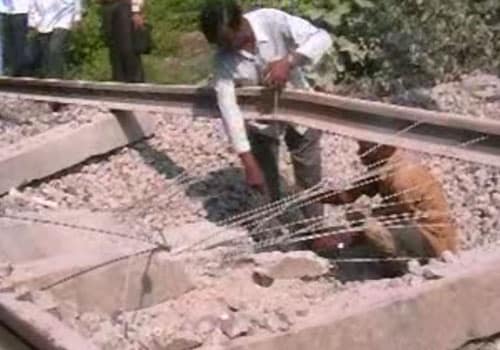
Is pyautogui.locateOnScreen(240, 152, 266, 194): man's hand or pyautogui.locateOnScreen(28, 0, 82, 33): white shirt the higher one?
pyautogui.locateOnScreen(28, 0, 82, 33): white shirt

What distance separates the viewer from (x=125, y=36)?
471 inches

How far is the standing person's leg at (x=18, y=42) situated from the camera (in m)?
12.5

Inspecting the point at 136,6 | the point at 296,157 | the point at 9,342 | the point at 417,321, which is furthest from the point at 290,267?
the point at 136,6

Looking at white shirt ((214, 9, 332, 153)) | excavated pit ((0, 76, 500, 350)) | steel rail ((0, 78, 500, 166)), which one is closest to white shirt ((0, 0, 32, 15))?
steel rail ((0, 78, 500, 166))

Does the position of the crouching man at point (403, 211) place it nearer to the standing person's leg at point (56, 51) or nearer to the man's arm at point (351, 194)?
the man's arm at point (351, 194)

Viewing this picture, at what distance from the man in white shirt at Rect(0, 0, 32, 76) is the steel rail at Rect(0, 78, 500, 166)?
1.34m

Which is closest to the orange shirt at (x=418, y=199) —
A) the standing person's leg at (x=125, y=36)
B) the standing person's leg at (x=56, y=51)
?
the standing person's leg at (x=125, y=36)

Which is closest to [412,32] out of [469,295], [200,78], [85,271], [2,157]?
[200,78]

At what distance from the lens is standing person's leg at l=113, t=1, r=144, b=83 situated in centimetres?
1195

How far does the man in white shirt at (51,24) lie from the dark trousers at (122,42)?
0.33 metres

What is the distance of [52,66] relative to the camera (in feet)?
42.2

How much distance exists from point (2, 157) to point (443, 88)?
11.5ft

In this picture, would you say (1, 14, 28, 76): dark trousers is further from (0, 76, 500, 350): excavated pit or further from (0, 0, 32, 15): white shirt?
(0, 76, 500, 350): excavated pit

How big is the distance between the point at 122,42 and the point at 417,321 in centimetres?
640
